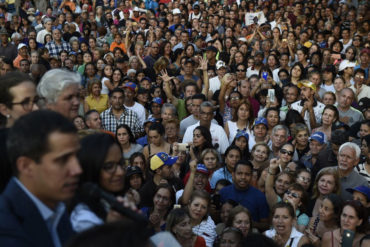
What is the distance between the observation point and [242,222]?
4590mm

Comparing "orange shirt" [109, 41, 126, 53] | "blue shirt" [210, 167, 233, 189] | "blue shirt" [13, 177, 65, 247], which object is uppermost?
"blue shirt" [13, 177, 65, 247]

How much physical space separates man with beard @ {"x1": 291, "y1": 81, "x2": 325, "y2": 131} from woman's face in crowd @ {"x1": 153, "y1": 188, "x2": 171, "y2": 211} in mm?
3369

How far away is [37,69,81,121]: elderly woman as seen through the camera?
2.69 metres

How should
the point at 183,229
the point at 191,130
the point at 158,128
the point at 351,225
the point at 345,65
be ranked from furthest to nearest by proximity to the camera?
the point at 345,65 → the point at 191,130 → the point at 158,128 → the point at 351,225 → the point at 183,229

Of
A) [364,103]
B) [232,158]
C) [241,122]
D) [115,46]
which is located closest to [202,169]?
[232,158]

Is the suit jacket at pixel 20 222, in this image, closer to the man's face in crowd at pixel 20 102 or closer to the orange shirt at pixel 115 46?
the man's face in crowd at pixel 20 102

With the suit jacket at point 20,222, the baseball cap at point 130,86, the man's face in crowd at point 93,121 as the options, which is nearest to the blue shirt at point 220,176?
the man's face in crowd at point 93,121

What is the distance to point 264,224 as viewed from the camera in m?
5.16

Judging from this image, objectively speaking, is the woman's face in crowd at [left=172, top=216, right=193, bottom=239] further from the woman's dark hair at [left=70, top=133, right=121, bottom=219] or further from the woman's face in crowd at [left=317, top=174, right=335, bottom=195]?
the woman's dark hair at [left=70, top=133, right=121, bottom=219]

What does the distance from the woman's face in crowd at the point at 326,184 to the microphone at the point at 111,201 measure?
375 centimetres

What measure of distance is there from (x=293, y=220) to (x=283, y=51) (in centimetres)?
684

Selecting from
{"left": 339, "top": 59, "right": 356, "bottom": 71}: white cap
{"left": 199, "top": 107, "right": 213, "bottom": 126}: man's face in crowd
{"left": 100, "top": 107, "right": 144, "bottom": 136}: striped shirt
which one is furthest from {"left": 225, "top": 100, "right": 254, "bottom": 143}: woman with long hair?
{"left": 339, "top": 59, "right": 356, "bottom": 71}: white cap

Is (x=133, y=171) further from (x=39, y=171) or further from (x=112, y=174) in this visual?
(x=39, y=171)

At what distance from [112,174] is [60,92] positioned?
2.51 ft
